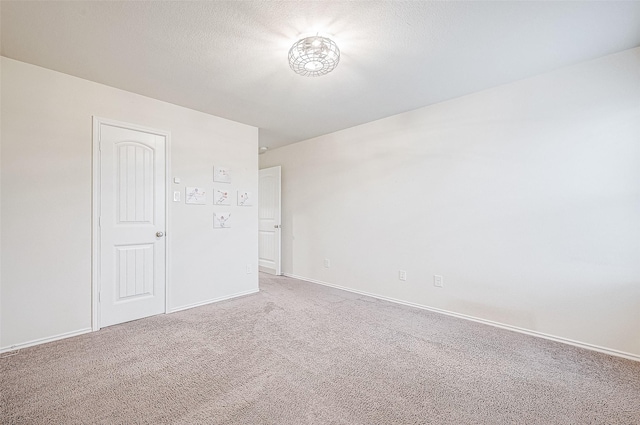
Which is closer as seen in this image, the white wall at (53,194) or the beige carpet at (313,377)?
the beige carpet at (313,377)

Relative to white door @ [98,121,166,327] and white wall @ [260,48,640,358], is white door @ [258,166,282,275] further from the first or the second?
white door @ [98,121,166,327]

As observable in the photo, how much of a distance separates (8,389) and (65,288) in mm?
918

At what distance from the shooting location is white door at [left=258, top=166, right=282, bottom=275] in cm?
511

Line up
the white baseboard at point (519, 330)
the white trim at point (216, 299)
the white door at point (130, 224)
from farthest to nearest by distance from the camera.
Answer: the white trim at point (216, 299) < the white door at point (130, 224) < the white baseboard at point (519, 330)

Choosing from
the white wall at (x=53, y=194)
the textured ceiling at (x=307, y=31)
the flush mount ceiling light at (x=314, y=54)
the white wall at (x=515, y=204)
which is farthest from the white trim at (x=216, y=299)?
the flush mount ceiling light at (x=314, y=54)

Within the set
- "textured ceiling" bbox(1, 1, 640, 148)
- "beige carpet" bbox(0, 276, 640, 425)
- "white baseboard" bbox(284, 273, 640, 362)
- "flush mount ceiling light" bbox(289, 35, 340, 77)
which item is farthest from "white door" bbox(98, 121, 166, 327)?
"white baseboard" bbox(284, 273, 640, 362)

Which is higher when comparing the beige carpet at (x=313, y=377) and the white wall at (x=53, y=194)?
the white wall at (x=53, y=194)

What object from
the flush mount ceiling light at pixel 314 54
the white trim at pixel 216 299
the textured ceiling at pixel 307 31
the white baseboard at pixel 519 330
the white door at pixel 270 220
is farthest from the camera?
the white door at pixel 270 220

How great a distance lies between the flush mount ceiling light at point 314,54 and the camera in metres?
1.98

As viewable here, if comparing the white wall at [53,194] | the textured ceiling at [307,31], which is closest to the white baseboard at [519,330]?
the textured ceiling at [307,31]

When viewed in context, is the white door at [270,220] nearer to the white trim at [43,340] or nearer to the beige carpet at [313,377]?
the beige carpet at [313,377]

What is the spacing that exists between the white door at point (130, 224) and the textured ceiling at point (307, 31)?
0.61m

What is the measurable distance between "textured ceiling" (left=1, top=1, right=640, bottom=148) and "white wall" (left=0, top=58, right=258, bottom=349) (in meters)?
0.20

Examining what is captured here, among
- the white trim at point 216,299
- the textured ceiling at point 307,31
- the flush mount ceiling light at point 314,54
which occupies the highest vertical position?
the textured ceiling at point 307,31
